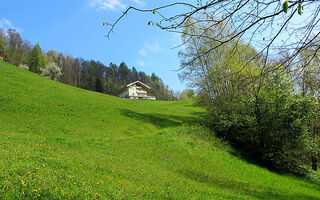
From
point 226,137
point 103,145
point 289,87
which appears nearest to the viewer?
point 103,145

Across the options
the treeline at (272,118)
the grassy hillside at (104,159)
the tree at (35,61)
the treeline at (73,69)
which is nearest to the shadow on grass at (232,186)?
the grassy hillside at (104,159)

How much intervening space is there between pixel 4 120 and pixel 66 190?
1082 centimetres

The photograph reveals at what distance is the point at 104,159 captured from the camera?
706 centimetres

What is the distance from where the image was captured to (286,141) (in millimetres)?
12773

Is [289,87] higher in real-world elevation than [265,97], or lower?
higher

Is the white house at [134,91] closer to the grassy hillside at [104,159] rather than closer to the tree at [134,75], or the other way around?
the tree at [134,75]

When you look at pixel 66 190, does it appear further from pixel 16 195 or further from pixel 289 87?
pixel 289 87

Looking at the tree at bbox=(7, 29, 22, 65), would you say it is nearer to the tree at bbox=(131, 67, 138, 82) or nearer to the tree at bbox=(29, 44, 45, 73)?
the tree at bbox=(29, 44, 45, 73)

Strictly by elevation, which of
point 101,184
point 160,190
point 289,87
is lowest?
point 160,190

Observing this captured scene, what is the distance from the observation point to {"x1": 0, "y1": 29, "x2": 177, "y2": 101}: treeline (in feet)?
170

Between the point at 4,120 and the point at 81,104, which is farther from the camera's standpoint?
the point at 81,104

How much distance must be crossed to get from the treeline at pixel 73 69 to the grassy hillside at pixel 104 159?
36.6 metres

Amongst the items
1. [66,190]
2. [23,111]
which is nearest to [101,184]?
[66,190]

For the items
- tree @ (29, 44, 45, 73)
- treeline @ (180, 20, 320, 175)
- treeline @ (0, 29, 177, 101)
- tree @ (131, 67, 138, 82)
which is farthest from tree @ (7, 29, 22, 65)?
treeline @ (180, 20, 320, 175)
